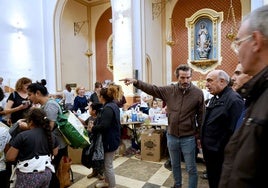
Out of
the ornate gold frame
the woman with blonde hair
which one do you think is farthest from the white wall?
the ornate gold frame

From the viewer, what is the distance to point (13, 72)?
8.06m

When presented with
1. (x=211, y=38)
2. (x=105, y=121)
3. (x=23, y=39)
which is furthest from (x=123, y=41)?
(x=105, y=121)

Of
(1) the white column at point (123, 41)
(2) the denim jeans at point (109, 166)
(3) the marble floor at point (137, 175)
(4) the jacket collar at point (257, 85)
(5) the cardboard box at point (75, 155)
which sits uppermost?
(1) the white column at point (123, 41)

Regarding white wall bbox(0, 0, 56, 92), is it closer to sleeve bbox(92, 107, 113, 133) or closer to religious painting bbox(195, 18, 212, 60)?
religious painting bbox(195, 18, 212, 60)

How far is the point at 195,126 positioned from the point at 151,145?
6.29ft

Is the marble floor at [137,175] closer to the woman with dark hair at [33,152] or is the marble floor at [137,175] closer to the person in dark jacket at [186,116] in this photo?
the person in dark jacket at [186,116]

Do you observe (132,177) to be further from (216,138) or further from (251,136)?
(251,136)

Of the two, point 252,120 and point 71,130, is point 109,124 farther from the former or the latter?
Result: point 252,120

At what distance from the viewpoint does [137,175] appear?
3.62m

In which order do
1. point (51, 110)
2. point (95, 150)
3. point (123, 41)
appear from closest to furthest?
1. point (51, 110)
2. point (95, 150)
3. point (123, 41)

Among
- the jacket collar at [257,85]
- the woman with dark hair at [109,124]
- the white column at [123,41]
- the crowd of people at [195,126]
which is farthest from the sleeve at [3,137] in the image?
the white column at [123,41]

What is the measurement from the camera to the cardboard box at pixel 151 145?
426 centimetres

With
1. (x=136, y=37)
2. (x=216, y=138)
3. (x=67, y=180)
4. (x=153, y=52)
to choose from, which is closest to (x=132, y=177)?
(x=67, y=180)

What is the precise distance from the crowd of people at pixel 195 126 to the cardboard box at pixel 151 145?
3.85 ft
